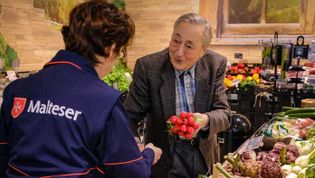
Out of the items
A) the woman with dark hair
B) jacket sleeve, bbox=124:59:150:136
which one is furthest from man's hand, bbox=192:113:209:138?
the woman with dark hair

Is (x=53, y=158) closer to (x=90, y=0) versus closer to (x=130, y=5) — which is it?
(x=90, y=0)

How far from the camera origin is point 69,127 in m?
1.28

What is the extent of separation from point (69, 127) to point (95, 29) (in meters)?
0.40

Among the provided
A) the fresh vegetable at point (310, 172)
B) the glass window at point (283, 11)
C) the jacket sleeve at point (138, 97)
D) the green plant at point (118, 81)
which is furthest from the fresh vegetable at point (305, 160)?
the glass window at point (283, 11)

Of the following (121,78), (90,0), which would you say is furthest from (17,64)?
(90,0)

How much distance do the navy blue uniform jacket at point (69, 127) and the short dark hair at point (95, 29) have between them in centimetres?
5

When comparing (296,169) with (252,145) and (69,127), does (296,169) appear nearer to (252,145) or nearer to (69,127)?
(252,145)

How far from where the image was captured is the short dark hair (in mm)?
1392

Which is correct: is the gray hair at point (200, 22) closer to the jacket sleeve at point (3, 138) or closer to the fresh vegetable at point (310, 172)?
the fresh vegetable at point (310, 172)

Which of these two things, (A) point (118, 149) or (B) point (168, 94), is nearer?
(A) point (118, 149)

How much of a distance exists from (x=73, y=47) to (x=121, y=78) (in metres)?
4.05

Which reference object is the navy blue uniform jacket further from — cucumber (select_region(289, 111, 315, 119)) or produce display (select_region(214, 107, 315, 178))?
cucumber (select_region(289, 111, 315, 119))

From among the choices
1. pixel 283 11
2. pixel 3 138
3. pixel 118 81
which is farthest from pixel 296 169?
pixel 283 11

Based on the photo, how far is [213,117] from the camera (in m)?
2.21
